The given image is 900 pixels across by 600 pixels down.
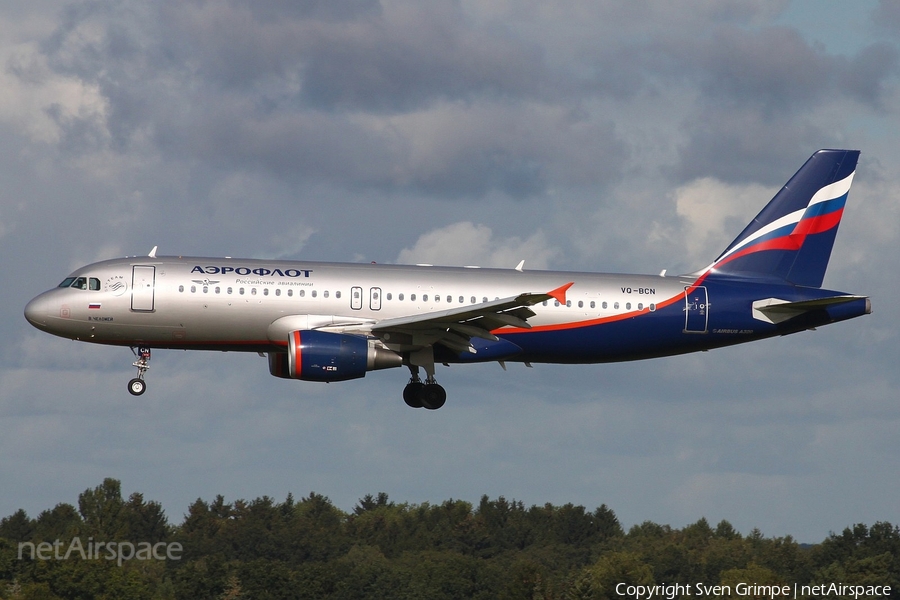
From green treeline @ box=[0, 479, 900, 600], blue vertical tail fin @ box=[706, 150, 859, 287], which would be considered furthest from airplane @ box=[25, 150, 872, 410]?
green treeline @ box=[0, 479, 900, 600]

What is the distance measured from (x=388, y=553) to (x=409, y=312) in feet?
394

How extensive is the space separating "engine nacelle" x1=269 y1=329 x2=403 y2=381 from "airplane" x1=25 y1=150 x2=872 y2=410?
0.15 feet

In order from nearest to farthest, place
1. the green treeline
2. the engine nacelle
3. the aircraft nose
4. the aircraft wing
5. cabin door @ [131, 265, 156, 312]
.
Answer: the aircraft wing
the engine nacelle
cabin door @ [131, 265, 156, 312]
the aircraft nose
the green treeline

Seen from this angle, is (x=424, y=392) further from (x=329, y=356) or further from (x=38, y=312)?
(x=38, y=312)

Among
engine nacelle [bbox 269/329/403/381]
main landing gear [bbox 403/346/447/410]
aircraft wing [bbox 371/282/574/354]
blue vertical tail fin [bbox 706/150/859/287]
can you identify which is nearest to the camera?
aircraft wing [bbox 371/282/574/354]

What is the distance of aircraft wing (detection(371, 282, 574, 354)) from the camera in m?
43.3

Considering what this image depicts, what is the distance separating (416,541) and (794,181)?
116 metres

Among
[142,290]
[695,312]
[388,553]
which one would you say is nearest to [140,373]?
[142,290]

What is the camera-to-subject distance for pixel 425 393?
48.4 m

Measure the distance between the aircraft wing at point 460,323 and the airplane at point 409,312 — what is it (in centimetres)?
6

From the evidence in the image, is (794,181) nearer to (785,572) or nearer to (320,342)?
(320,342)

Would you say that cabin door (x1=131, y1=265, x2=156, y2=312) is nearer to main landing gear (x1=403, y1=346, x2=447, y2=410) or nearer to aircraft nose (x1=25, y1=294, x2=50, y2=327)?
aircraft nose (x1=25, y1=294, x2=50, y2=327)

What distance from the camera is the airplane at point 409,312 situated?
45.0 meters

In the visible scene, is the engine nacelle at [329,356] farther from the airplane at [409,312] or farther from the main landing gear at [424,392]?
the main landing gear at [424,392]
